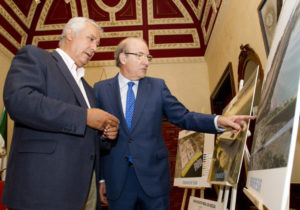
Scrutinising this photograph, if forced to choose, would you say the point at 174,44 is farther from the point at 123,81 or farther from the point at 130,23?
the point at 123,81

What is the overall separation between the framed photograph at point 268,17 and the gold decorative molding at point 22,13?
4.75 m

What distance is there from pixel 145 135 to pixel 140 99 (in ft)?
0.87

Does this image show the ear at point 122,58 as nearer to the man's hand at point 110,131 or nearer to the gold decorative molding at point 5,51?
the man's hand at point 110,131

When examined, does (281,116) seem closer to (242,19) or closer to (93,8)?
(242,19)

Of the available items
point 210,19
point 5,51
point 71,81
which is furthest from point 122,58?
point 5,51

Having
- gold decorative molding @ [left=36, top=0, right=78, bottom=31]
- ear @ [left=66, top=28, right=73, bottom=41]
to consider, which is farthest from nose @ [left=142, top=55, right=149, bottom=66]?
gold decorative molding @ [left=36, top=0, right=78, bottom=31]

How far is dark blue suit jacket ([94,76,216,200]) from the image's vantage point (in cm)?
168

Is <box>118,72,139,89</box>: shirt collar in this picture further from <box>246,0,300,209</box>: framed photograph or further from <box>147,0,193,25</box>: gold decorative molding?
<box>147,0,193,25</box>: gold decorative molding

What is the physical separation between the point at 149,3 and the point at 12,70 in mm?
5340

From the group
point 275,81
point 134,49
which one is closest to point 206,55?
→ point 134,49

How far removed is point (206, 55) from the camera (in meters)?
5.82

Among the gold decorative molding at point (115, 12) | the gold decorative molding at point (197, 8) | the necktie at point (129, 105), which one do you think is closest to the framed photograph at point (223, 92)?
the gold decorative molding at point (197, 8)

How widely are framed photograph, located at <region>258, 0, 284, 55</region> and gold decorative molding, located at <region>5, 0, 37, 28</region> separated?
15.6ft

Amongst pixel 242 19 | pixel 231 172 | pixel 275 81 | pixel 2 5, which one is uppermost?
pixel 2 5
